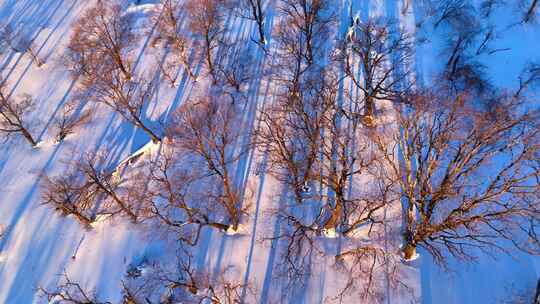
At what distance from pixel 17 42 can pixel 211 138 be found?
23.2 metres

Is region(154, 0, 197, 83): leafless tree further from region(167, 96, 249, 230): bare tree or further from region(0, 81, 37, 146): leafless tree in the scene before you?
region(0, 81, 37, 146): leafless tree

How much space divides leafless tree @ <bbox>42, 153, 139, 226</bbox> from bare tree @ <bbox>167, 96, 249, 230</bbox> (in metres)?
4.95

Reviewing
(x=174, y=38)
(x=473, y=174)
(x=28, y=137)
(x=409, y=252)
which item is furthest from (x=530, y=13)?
(x=28, y=137)

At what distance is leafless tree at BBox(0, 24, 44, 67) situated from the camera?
104 ft

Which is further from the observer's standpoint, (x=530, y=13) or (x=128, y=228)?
(x=530, y=13)

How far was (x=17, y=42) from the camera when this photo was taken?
32781mm

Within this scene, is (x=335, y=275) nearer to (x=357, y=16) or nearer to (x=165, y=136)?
(x=165, y=136)

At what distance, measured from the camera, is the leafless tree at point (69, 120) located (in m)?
27.8

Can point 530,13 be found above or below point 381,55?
above

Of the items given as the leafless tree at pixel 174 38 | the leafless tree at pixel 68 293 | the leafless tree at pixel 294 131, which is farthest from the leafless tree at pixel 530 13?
the leafless tree at pixel 68 293

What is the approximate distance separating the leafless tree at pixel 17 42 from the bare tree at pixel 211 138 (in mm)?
14997

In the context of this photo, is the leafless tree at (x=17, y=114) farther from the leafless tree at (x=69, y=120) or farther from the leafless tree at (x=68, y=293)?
the leafless tree at (x=68, y=293)

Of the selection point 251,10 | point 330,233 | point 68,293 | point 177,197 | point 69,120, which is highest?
point 251,10

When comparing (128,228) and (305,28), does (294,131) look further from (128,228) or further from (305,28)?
(128,228)
